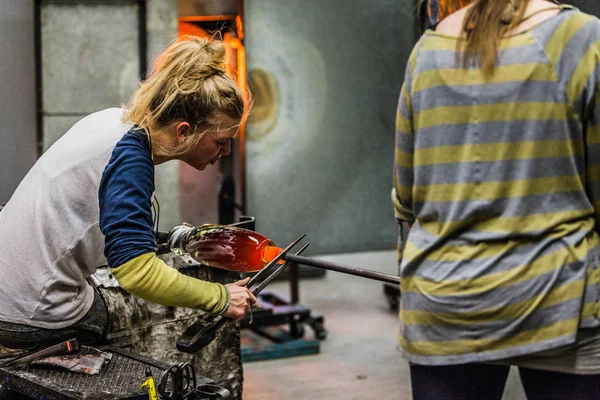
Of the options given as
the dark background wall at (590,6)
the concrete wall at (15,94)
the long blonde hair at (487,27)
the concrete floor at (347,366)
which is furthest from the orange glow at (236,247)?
the concrete wall at (15,94)

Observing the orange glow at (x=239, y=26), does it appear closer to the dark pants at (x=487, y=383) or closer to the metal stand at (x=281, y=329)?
the metal stand at (x=281, y=329)

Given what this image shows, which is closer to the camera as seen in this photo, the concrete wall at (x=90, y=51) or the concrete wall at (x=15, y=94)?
the concrete wall at (x=15, y=94)

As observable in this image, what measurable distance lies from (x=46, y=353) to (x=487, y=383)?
129cm

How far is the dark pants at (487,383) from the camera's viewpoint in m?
1.39

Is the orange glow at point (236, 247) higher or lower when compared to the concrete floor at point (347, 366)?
higher

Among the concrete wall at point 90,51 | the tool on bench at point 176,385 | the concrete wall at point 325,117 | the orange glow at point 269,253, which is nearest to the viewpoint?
the tool on bench at point 176,385

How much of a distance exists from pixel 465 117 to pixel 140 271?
0.88 m

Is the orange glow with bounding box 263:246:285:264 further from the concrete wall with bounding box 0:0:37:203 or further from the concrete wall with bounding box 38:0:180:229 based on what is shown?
the concrete wall with bounding box 38:0:180:229

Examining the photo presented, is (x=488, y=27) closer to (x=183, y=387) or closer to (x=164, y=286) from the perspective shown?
(x=164, y=286)

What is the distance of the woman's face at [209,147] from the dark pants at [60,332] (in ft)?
1.89

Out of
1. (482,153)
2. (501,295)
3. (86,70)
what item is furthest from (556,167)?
(86,70)

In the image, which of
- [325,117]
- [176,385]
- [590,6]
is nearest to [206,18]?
[325,117]

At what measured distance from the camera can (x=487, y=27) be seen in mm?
1373

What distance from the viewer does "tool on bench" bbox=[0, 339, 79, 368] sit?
2.20m
